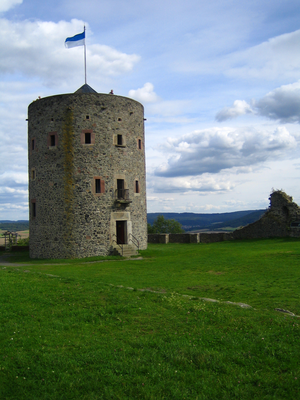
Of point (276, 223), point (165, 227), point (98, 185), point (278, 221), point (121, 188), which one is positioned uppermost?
point (98, 185)

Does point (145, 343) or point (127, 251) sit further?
point (127, 251)

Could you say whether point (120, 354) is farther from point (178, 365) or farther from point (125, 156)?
point (125, 156)

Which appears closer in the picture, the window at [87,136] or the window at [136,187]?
the window at [87,136]

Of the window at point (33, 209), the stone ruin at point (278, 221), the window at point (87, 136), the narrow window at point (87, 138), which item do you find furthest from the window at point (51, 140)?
the stone ruin at point (278, 221)

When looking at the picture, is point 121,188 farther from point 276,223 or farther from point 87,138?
point 276,223

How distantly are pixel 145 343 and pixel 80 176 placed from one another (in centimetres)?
2180

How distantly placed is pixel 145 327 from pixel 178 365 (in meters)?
2.06

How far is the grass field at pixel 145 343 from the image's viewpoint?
5555 millimetres

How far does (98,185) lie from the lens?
92.2 ft

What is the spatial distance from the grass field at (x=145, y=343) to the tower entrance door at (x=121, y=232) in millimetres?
16763

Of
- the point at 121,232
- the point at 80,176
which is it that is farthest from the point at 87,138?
the point at 121,232

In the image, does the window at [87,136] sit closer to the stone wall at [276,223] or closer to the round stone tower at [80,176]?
the round stone tower at [80,176]

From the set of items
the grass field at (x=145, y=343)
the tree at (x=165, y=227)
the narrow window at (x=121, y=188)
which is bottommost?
the grass field at (x=145, y=343)

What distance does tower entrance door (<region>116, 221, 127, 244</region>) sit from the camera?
29625 mm
